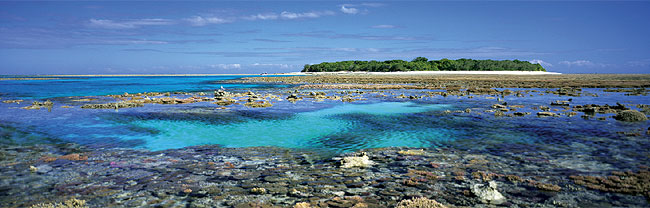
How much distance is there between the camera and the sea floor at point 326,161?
9789 mm

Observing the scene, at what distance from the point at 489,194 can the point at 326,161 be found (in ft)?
21.1

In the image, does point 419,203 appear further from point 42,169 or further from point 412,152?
point 42,169

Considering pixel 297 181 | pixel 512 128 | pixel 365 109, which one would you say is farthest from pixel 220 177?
pixel 365 109

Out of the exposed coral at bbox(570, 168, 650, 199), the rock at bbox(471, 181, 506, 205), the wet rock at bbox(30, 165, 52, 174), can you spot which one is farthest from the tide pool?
the rock at bbox(471, 181, 506, 205)

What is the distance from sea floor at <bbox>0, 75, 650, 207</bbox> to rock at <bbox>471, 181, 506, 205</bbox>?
0.16m

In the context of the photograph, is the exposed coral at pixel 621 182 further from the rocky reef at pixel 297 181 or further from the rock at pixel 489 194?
the rock at pixel 489 194

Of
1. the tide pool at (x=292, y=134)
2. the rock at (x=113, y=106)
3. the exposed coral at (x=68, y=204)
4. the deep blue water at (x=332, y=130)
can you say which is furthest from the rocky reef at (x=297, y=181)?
the rock at (x=113, y=106)

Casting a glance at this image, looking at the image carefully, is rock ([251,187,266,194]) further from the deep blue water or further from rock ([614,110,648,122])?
rock ([614,110,648,122])

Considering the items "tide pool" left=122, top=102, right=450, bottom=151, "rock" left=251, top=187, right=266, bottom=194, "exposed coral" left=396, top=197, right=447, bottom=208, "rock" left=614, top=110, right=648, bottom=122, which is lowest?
"tide pool" left=122, top=102, right=450, bottom=151

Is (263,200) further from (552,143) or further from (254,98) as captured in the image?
(254,98)

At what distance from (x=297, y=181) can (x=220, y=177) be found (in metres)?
2.66

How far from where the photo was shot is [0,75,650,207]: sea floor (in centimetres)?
979

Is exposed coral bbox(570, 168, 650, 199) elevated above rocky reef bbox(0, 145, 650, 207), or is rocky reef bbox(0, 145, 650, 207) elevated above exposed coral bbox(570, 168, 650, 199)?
exposed coral bbox(570, 168, 650, 199)

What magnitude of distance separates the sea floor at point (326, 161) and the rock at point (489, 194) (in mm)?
162
